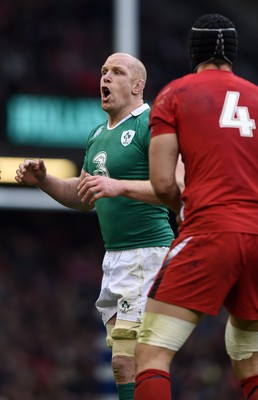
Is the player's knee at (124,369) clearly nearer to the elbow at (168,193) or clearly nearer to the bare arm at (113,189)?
the bare arm at (113,189)

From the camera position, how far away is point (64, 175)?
1382 centimetres

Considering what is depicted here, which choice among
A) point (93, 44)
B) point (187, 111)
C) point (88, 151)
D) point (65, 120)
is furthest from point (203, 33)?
point (93, 44)

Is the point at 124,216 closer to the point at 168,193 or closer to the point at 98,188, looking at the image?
the point at 98,188

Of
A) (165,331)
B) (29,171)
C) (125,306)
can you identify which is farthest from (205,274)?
(29,171)

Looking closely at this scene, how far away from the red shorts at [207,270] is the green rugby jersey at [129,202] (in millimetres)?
1202

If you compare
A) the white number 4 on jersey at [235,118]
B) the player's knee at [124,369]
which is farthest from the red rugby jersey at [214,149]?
the player's knee at [124,369]

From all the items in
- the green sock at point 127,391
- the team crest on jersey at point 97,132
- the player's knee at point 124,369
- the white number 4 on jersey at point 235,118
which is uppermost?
the white number 4 on jersey at point 235,118

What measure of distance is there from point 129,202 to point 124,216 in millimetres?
82

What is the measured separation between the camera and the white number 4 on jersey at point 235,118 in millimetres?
5711

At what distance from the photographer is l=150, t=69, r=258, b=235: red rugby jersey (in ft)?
18.6

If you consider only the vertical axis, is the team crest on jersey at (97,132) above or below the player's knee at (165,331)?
above

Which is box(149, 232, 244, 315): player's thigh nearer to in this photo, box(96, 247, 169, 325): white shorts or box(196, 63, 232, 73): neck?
box(196, 63, 232, 73): neck

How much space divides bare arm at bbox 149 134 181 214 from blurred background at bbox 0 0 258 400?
811 cm

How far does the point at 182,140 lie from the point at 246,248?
0.57m
